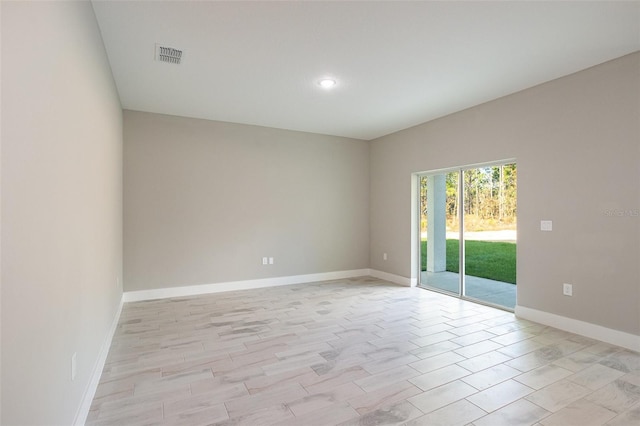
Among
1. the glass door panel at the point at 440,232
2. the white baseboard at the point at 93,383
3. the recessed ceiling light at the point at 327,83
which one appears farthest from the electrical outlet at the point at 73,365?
the glass door panel at the point at 440,232

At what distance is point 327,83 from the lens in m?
3.80

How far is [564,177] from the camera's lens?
3.66 meters

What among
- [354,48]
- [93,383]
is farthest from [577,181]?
[93,383]

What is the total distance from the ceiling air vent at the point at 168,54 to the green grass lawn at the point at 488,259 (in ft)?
14.5

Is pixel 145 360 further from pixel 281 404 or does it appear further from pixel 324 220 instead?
pixel 324 220

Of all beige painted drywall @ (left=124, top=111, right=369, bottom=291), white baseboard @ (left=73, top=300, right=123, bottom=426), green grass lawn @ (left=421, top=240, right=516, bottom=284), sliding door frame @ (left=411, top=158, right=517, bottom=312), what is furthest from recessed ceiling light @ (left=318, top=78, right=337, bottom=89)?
white baseboard @ (left=73, top=300, right=123, bottom=426)

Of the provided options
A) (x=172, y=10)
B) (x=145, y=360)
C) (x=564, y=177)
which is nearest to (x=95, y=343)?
(x=145, y=360)

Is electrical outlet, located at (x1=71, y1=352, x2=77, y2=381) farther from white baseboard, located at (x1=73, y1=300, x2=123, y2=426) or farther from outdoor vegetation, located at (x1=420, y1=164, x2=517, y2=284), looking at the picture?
outdoor vegetation, located at (x1=420, y1=164, x2=517, y2=284)

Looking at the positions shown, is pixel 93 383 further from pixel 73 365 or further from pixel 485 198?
pixel 485 198

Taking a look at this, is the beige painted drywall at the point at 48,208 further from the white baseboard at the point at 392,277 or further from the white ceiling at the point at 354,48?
the white baseboard at the point at 392,277

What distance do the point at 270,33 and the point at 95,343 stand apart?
2.86m

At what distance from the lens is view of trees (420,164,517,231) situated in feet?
14.2

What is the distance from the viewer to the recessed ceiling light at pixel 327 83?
3.72 m

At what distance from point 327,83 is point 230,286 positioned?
140 inches
